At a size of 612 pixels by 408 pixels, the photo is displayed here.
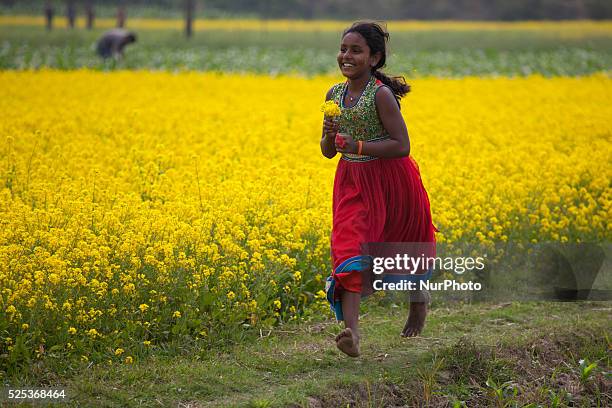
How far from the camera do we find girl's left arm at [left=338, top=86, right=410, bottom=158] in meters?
5.74

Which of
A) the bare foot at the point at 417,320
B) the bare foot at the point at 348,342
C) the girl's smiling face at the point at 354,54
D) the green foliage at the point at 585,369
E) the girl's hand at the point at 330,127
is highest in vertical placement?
Answer: the girl's smiling face at the point at 354,54

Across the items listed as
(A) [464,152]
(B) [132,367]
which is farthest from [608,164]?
(B) [132,367]

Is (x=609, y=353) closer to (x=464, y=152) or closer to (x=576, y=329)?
(x=576, y=329)

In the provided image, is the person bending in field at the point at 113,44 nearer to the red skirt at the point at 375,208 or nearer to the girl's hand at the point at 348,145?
the red skirt at the point at 375,208

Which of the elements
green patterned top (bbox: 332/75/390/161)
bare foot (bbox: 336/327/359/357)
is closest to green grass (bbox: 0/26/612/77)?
green patterned top (bbox: 332/75/390/161)

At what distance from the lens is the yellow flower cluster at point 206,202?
6129mm

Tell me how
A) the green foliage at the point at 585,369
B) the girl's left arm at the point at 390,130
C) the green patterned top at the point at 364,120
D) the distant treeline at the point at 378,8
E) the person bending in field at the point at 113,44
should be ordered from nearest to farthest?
the girl's left arm at the point at 390,130 → the green patterned top at the point at 364,120 → the green foliage at the point at 585,369 → the person bending in field at the point at 113,44 → the distant treeline at the point at 378,8

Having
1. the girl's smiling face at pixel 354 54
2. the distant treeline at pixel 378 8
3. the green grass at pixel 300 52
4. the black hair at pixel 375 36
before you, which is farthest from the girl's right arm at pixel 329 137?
the distant treeline at pixel 378 8

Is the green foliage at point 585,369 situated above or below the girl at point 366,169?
below

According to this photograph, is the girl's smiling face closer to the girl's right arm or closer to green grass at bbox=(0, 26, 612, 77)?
the girl's right arm

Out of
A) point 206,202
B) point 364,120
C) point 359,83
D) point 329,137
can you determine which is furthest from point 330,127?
point 206,202

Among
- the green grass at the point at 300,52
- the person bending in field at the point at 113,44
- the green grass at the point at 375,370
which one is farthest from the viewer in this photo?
the person bending in field at the point at 113,44

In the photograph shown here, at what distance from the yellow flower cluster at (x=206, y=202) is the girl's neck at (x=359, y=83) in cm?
133

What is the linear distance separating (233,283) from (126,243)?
2.37 feet
